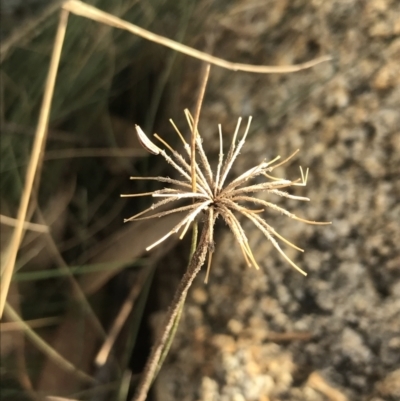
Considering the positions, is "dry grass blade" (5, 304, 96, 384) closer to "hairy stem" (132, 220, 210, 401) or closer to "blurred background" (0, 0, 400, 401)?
"blurred background" (0, 0, 400, 401)

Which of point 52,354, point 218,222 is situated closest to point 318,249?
point 218,222

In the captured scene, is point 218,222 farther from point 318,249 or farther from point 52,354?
point 52,354

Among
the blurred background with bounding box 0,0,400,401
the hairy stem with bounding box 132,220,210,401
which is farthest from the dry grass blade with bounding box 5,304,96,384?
the hairy stem with bounding box 132,220,210,401

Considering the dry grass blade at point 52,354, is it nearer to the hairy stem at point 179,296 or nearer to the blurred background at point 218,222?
the blurred background at point 218,222

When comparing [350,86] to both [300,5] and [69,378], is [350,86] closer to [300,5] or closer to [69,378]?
[300,5]

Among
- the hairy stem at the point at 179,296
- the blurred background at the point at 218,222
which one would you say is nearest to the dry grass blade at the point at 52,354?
the blurred background at the point at 218,222

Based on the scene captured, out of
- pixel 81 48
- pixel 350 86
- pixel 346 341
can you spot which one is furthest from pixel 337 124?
pixel 81 48

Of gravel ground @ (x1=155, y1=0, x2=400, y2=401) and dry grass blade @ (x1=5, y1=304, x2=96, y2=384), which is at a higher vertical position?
gravel ground @ (x1=155, y1=0, x2=400, y2=401)
